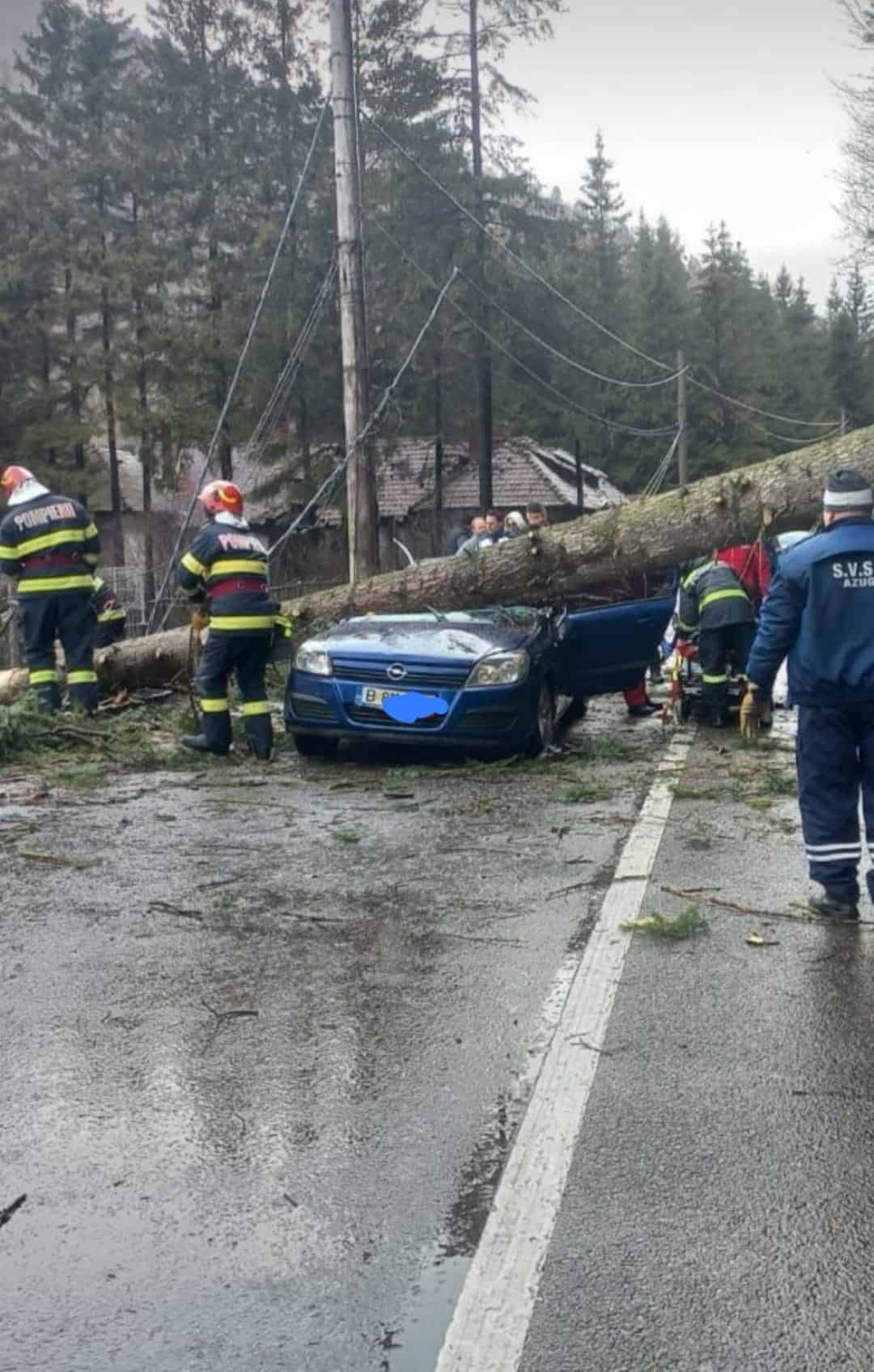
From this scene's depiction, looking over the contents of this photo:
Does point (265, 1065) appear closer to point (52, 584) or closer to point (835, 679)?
point (835, 679)

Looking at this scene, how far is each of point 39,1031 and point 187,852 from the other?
7.86 feet

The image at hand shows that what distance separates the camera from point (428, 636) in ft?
31.1

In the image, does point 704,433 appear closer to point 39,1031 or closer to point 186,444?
point 186,444

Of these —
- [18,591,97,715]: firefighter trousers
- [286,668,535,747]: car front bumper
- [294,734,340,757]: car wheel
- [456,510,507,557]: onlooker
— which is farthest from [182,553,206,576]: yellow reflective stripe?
[456,510,507,557]: onlooker

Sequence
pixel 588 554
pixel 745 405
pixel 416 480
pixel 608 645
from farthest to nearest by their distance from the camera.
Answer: pixel 745 405
pixel 416 480
pixel 588 554
pixel 608 645

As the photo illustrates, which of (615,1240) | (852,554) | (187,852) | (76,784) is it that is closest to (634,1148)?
(615,1240)

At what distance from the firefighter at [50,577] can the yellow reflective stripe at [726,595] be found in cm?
466

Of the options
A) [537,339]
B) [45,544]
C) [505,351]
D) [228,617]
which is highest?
[537,339]

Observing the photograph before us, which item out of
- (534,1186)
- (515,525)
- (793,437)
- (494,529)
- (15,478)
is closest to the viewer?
(534,1186)

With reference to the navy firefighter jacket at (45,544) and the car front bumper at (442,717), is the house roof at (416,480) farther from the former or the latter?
the car front bumper at (442,717)

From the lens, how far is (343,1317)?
8.67ft

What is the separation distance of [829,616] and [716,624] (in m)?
5.55

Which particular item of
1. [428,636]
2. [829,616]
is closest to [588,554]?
[428,636]

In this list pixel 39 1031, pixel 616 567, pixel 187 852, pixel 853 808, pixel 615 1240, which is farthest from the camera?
pixel 616 567
